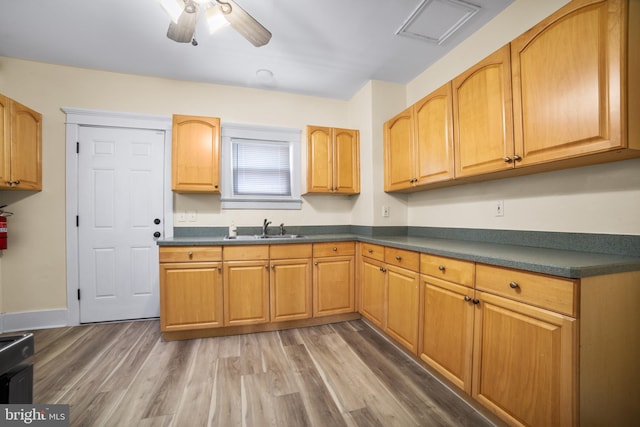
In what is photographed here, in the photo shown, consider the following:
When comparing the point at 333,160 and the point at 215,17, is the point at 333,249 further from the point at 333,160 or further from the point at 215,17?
the point at 215,17

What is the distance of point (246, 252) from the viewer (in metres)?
2.40

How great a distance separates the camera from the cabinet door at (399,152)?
2383mm

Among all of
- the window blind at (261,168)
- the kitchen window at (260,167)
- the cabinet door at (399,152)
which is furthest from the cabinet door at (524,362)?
the window blind at (261,168)

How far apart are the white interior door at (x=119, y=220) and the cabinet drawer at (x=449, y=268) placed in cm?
273

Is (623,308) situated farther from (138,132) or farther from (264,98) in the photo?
(138,132)

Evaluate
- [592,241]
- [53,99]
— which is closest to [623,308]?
[592,241]

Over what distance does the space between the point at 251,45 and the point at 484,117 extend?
203 centimetres

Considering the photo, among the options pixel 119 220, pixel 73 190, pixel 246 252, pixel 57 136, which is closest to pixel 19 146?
pixel 57 136

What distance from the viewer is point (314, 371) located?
1812 mm

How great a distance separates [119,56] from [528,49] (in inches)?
132

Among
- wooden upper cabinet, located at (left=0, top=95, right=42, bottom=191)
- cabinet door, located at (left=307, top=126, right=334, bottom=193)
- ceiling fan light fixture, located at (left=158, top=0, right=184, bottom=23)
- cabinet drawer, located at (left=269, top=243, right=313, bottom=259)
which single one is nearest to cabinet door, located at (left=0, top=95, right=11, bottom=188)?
wooden upper cabinet, located at (left=0, top=95, right=42, bottom=191)

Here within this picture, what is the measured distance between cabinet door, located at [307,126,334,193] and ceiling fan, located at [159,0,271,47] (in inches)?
48.8

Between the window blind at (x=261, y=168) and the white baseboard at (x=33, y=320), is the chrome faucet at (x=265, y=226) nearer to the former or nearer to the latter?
the window blind at (x=261, y=168)

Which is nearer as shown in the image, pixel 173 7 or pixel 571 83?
pixel 571 83
